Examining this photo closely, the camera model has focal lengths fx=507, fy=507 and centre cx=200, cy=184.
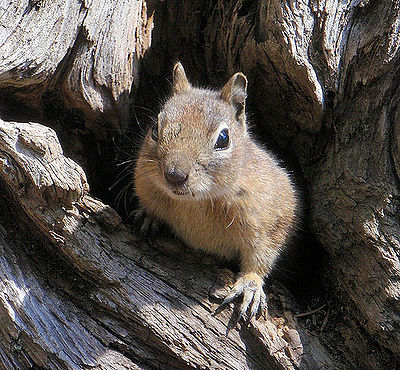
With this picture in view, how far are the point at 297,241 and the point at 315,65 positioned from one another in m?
1.90

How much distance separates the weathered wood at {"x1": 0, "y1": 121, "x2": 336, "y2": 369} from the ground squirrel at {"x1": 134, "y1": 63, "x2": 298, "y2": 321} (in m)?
0.33

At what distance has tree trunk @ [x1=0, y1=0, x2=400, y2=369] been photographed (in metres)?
4.07

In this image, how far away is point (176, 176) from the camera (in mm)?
3803

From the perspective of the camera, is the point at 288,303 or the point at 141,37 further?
the point at 141,37

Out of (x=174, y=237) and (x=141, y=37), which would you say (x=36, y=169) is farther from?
(x=141, y=37)

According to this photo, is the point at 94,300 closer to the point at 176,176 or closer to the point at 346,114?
the point at 176,176

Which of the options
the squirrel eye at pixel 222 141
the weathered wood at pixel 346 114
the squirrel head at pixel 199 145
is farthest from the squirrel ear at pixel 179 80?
the squirrel eye at pixel 222 141

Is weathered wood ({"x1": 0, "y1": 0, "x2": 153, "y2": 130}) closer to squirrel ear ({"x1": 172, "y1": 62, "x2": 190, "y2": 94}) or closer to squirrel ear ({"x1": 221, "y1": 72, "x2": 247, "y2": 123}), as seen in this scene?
squirrel ear ({"x1": 172, "y1": 62, "x2": 190, "y2": 94})

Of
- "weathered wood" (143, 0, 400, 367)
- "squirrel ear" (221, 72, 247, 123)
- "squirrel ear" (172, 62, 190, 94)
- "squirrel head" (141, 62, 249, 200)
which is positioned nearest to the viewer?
"squirrel head" (141, 62, 249, 200)

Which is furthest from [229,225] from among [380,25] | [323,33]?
[380,25]

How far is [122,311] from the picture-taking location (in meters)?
4.16

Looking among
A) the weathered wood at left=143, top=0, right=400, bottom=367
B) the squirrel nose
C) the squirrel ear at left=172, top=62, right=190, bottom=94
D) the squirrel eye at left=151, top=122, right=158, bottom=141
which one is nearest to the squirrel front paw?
the weathered wood at left=143, top=0, right=400, bottom=367

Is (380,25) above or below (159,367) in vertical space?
above

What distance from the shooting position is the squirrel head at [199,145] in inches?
154
